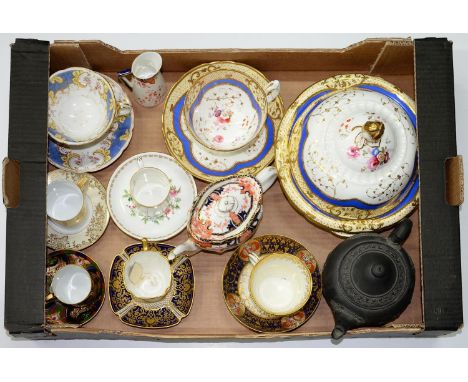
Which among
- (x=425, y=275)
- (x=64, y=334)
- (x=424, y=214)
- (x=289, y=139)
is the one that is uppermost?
(x=289, y=139)

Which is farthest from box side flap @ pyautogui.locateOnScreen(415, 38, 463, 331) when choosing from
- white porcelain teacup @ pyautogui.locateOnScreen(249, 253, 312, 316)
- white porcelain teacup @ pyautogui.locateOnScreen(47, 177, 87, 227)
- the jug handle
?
white porcelain teacup @ pyautogui.locateOnScreen(47, 177, 87, 227)

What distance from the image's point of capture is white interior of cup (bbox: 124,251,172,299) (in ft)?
3.91

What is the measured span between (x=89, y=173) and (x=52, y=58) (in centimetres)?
24

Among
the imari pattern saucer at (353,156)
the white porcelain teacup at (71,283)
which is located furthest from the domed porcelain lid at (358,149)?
the white porcelain teacup at (71,283)

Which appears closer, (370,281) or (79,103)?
(370,281)

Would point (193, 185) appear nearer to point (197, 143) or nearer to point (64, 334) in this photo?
point (197, 143)

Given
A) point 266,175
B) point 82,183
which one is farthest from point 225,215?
point 82,183

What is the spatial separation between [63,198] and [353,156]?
1.98 ft

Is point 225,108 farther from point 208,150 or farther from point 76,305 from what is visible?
point 76,305

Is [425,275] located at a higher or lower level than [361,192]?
lower

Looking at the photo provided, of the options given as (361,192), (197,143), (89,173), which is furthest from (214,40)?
(361,192)

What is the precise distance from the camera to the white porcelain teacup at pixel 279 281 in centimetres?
120

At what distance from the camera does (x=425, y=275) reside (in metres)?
1.08

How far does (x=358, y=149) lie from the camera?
106 cm
